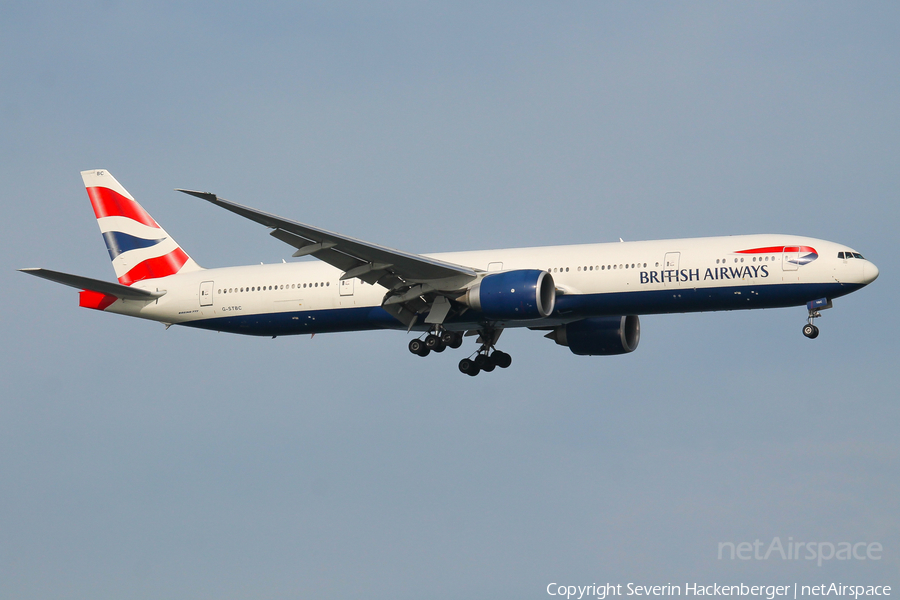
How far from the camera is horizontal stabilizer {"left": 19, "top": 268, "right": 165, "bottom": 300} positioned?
38.8m

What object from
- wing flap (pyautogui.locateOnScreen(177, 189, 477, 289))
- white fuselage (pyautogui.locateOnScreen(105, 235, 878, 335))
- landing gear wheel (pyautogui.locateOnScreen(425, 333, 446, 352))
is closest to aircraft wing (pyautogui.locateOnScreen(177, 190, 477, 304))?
wing flap (pyautogui.locateOnScreen(177, 189, 477, 289))

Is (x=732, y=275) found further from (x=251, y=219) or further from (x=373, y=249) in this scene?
(x=251, y=219)

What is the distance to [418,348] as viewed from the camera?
41.7 m

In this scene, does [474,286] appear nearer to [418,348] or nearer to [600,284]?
[418,348]

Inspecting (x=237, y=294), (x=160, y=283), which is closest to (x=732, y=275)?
(x=237, y=294)

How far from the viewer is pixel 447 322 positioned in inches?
1617

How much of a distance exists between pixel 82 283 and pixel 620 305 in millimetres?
19073

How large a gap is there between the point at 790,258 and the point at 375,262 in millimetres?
13618

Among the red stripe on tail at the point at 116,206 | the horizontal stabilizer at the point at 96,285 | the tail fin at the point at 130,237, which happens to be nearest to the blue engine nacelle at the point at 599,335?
the tail fin at the point at 130,237

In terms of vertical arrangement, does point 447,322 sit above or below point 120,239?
below

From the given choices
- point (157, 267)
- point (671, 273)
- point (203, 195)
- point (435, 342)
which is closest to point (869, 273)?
point (671, 273)

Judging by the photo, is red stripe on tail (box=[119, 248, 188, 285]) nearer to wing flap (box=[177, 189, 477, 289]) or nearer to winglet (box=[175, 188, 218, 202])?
wing flap (box=[177, 189, 477, 289])

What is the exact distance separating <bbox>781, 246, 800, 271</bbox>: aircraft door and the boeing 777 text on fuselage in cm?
4

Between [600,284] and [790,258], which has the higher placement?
[790,258]
